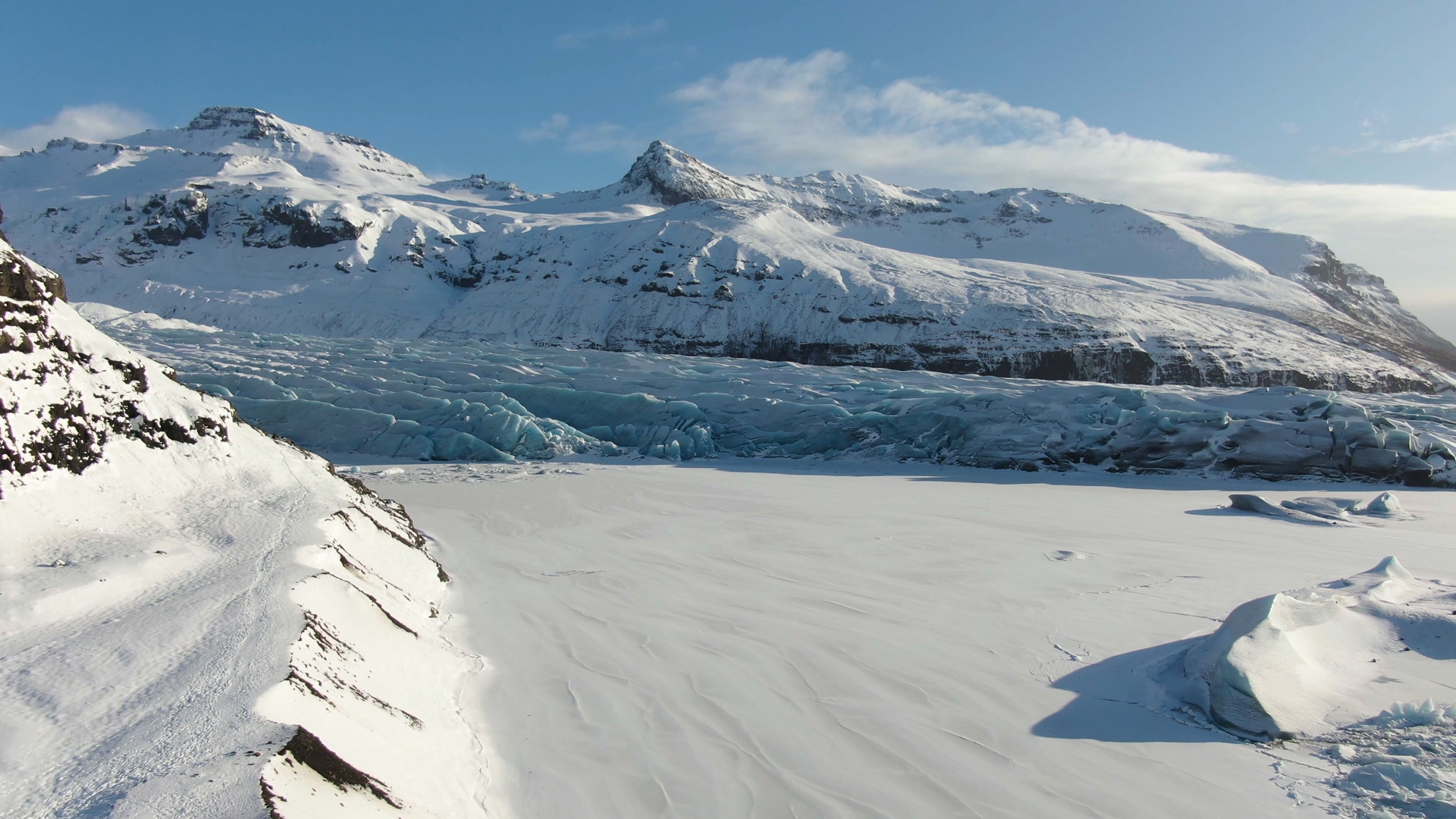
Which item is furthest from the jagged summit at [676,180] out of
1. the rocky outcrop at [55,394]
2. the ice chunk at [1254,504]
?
the rocky outcrop at [55,394]

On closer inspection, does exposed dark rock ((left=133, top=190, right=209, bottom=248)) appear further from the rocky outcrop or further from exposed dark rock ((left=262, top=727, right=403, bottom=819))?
exposed dark rock ((left=262, top=727, right=403, bottom=819))

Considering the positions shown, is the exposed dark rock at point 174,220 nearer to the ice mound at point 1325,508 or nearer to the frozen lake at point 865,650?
the frozen lake at point 865,650

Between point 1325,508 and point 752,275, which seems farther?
point 752,275

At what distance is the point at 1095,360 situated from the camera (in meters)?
38.0

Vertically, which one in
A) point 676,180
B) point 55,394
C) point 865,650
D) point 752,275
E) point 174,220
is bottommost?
point 865,650

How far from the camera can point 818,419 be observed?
13078mm

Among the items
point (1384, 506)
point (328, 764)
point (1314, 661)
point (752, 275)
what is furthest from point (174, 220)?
point (1314, 661)

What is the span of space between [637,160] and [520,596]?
94486 mm

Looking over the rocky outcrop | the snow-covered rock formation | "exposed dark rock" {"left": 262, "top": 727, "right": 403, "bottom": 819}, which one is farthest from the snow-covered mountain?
"exposed dark rock" {"left": 262, "top": 727, "right": 403, "bottom": 819}

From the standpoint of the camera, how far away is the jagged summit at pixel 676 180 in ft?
284

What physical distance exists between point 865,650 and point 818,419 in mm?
9540

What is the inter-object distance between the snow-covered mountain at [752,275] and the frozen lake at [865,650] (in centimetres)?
3413

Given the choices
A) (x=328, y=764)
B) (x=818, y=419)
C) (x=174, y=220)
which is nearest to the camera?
(x=328, y=764)

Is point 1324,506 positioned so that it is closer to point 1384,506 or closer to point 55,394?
point 1384,506
